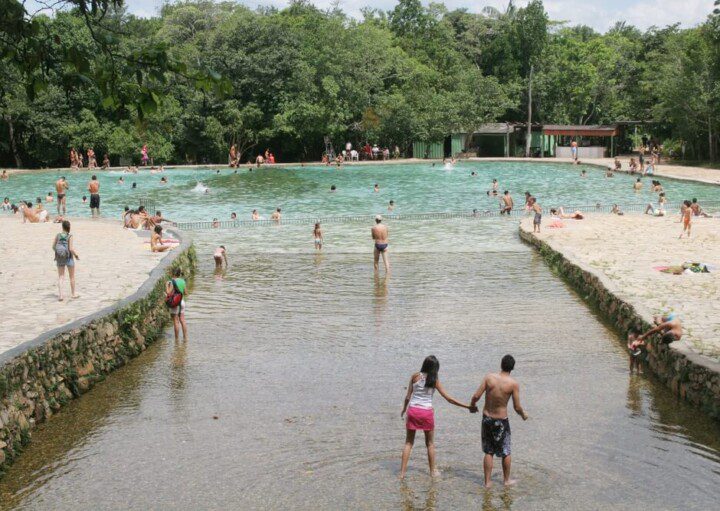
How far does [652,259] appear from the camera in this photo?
19.7 metres

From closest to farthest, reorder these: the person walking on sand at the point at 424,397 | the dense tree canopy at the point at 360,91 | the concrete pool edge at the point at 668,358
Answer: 1. the person walking on sand at the point at 424,397
2. the concrete pool edge at the point at 668,358
3. the dense tree canopy at the point at 360,91

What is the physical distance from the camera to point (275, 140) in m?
65.2

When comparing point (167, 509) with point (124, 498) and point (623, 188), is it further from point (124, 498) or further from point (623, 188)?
point (623, 188)

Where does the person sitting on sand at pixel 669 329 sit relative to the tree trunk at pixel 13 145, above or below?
below

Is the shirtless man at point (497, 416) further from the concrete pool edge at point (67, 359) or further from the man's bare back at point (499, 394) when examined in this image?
the concrete pool edge at point (67, 359)

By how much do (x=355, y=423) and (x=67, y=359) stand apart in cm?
390

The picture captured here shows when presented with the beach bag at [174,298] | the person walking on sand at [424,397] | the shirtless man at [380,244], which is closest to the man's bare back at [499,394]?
the person walking on sand at [424,397]

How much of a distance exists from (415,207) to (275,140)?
28027mm

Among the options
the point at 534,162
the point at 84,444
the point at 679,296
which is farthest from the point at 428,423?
the point at 534,162

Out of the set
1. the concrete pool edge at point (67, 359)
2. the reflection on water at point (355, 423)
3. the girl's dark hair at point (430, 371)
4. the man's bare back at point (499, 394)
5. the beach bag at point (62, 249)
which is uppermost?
the beach bag at point (62, 249)

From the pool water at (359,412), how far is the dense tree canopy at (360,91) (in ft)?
123

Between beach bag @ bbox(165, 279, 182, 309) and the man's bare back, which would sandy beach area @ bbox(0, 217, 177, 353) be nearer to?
beach bag @ bbox(165, 279, 182, 309)

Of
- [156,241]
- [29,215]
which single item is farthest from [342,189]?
[156,241]

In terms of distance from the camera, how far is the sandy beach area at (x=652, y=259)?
13.4 meters
